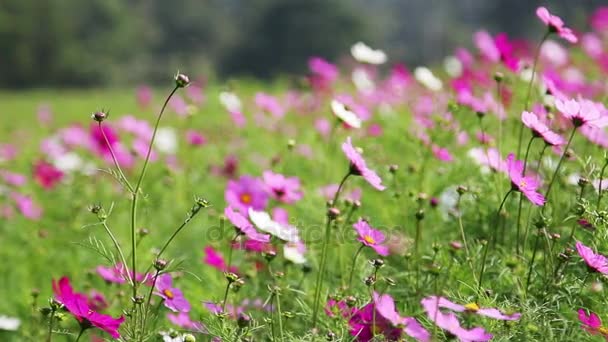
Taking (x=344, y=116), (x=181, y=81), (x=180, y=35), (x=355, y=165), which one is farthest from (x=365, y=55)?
(x=180, y=35)

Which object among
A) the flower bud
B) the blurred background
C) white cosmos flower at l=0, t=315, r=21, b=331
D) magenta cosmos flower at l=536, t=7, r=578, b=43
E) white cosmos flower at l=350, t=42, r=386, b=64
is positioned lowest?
the blurred background

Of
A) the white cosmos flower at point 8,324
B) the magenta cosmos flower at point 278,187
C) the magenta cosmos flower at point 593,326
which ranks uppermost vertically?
the magenta cosmos flower at point 593,326

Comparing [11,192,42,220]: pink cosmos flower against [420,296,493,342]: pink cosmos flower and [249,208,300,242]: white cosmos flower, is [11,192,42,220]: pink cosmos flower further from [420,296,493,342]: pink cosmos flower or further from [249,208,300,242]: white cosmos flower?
[420,296,493,342]: pink cosmos flower

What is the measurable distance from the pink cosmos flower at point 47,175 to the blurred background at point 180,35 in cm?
1781

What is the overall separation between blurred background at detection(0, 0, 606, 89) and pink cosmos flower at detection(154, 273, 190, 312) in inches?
744

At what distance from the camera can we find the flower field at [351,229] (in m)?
0.96

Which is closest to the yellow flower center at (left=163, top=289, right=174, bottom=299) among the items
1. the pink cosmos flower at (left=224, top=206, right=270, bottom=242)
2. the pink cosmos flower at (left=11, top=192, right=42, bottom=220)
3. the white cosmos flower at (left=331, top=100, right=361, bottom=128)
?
the pink cosmos flower at (left=224, top=206, right=270, bottom=242)

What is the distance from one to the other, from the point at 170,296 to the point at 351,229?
489mm

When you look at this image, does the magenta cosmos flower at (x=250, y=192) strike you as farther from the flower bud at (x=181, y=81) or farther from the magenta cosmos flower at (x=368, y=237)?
the flower bud at (x=181, y=81)

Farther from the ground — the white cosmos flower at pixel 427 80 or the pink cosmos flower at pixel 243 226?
the pink cosmos flower at pixel 243 226

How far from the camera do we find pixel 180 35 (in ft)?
110

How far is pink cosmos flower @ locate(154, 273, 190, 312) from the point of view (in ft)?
3.40

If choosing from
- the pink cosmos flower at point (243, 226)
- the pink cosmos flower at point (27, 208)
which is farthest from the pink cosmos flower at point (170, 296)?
the pink cosmos flower at point (27, 208)

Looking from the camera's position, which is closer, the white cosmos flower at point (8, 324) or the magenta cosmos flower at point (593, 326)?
the magenta cosmos flower at point (593, 326)
